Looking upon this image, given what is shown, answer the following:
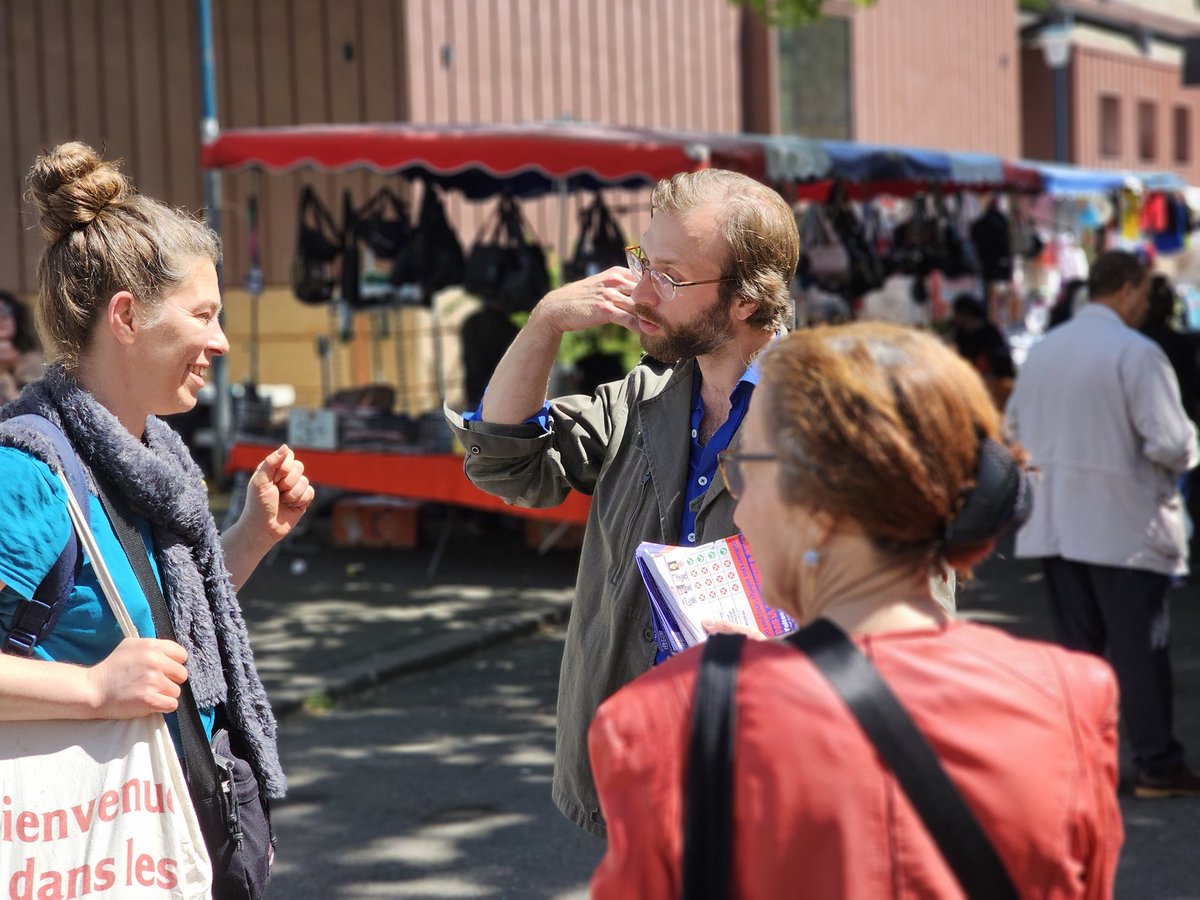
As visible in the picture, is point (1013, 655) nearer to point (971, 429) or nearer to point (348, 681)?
point (971, 429)

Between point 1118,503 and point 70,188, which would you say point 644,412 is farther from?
point 1118,503

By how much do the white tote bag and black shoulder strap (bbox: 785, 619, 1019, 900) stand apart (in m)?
1.13

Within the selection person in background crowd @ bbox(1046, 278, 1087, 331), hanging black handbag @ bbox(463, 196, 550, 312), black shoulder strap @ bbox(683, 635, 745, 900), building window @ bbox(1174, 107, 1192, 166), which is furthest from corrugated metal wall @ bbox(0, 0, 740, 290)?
building window @ bbox(1174, 107, 1192, 166)

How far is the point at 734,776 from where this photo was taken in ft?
4.92

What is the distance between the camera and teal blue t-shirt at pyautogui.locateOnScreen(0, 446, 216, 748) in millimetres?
2146

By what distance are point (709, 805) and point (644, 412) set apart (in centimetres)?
126

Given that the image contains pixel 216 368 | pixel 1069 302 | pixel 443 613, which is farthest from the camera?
pixel 1069 302

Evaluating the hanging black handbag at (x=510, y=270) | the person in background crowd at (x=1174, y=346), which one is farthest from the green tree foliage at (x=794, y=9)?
the person in background crowd at (x=1174, y=346)

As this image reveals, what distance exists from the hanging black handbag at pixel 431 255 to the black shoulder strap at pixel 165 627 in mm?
7881

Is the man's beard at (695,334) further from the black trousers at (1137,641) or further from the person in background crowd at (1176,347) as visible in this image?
the person in background crowd at (1176,347)

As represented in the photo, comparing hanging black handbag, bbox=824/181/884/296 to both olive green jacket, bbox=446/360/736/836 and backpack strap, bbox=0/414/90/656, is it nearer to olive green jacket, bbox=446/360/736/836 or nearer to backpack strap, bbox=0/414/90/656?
olive green jacket, bbox=446/360/736/836

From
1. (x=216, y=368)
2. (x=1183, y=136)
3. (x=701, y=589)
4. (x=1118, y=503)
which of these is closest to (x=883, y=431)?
(x=701, y=589)

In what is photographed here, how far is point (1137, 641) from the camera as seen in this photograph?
5398 millimetres

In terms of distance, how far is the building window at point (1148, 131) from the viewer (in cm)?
2953
